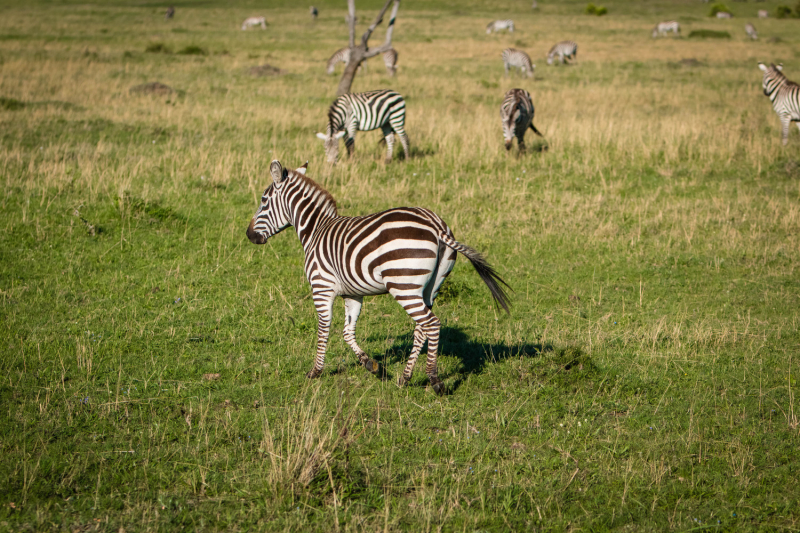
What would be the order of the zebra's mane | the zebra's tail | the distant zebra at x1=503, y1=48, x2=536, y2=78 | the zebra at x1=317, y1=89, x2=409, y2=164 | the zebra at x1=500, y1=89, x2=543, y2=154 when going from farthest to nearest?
the distant zebra at x1=503, y1=48, x2=536, y2=78
the zebra at x1=500, y1=89, x2=543, y2=154
the zebra at x1=317, y1=89, x2=409, y2=164
the zebra's mane
the zebra's tail

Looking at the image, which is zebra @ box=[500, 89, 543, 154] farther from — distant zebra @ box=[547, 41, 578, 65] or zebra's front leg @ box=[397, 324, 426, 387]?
distant zebra @ box=[547, 41, 578, 65]

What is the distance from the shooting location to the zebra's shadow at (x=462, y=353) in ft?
21.5

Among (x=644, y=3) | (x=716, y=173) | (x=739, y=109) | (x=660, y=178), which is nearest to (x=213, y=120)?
(x=660, y=178)

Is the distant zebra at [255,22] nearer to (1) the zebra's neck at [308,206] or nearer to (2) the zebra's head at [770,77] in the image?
(2) the zebra's head at [770,77]

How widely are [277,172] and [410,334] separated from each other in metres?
2.52

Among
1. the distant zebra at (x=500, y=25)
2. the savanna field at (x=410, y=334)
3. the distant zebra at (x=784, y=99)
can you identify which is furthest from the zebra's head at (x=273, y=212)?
the distant zebra at (x=500, y=25)

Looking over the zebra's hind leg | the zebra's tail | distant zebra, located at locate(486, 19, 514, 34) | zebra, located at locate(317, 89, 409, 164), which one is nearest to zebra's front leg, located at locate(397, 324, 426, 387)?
the zebra's hind leg

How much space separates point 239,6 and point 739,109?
69498mm

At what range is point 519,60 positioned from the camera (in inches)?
1284

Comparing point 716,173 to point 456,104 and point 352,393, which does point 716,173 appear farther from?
point 352,393

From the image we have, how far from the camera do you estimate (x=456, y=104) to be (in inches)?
853

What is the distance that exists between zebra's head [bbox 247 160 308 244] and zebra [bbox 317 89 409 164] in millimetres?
7987

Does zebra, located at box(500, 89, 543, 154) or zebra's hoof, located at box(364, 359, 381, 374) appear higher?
zebra, located at box(500, 89, 543, 154)

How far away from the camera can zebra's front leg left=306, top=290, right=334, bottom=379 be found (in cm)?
623
